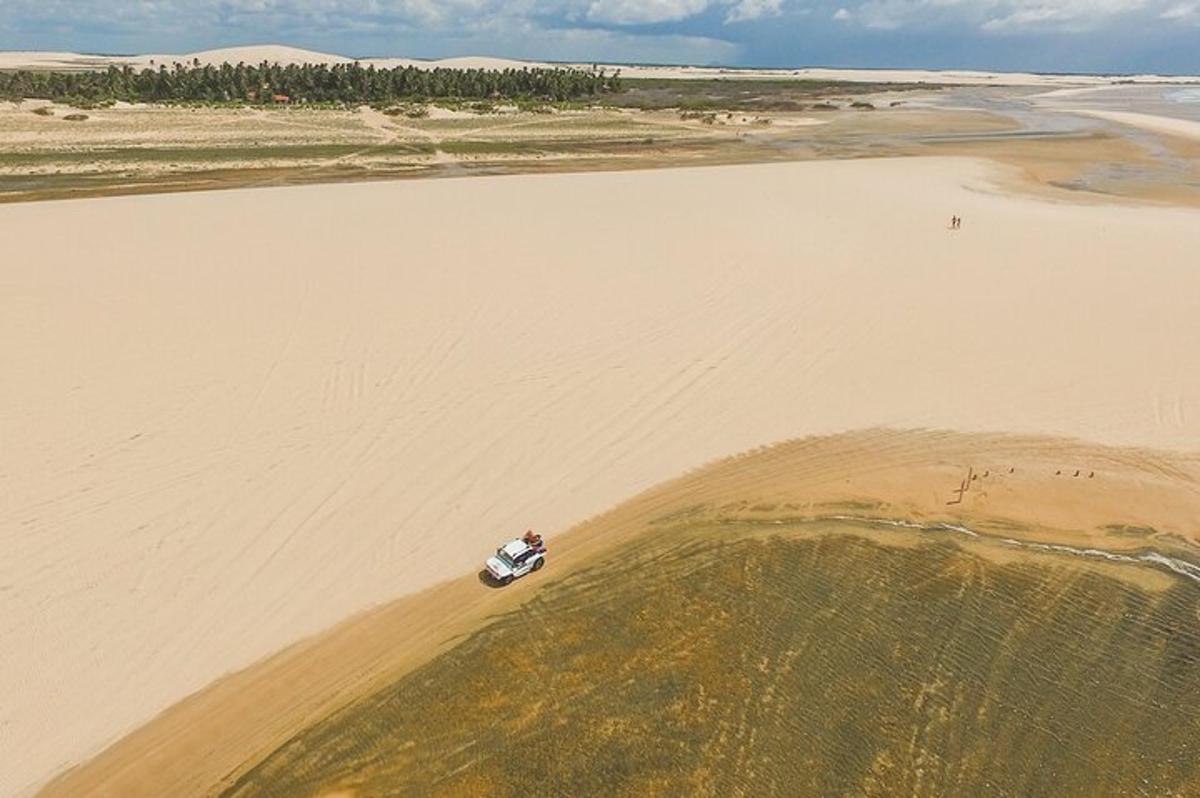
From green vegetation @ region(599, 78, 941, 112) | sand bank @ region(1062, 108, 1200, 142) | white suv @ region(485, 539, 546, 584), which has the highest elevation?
green vegetation @ region(599, 78, 941, 112)

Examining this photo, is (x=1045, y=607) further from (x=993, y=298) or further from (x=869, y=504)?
(x=993, y=298)

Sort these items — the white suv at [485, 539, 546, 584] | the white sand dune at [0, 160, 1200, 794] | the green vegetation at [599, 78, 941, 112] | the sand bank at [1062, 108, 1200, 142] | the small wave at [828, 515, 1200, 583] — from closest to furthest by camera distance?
the white sand dune at [0, 160, 1200, 794], the white suv at [485, 539, 546, 584], the small wave at [828, 515, 1200, 583], the sand bank at [1062, 108, 1200, 142], the green vegetation at [599, 78, 941, 112]

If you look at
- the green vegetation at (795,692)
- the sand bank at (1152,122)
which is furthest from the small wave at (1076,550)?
the sand bank at (1152,122)

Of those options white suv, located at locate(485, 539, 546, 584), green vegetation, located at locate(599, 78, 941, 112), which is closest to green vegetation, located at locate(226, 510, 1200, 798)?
white suv, located at locate(485, 539, 546, 584)

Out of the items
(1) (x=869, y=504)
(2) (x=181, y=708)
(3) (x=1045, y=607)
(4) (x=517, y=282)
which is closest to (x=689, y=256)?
(4) (x=517, y=282)

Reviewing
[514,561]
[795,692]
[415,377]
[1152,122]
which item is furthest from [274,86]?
[1152,122]

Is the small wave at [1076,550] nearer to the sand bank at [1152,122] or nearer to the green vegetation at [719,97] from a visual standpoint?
the sand bank at [1152,122]

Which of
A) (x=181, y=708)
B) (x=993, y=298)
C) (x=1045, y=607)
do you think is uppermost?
(x=993, y=298)

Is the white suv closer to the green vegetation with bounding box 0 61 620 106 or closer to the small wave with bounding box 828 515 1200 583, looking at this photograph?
the small wave with bounding box 828 515 1200 583
